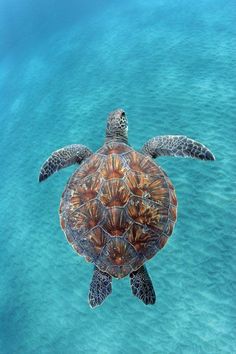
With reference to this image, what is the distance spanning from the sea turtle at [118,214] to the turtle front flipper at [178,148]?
581 mm

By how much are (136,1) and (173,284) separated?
35.4 ft

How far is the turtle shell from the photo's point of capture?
8.52 feet

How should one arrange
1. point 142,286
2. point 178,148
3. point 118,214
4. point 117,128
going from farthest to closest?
point 117,128
point 178,148
point 142,286
point 118,214

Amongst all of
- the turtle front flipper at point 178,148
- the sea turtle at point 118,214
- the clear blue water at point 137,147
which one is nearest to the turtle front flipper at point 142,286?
the sea turtle at point 118,214

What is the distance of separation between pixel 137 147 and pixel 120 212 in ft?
10.1

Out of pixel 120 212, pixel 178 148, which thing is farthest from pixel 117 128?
pixel 120 212

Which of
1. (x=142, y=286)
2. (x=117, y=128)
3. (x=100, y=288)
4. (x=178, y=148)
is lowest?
(x=100, y=288)

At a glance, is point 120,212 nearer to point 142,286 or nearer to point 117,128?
point 142,286

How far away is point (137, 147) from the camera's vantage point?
5523mm

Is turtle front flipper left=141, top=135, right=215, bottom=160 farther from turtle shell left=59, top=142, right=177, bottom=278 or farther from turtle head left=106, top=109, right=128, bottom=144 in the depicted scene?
turtle shell left=59, top=142, right=177, bottom=278

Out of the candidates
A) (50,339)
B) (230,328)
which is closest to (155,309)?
(230,328)

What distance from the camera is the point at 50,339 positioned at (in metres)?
4.62

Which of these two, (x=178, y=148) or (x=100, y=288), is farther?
(x=178, y=148)

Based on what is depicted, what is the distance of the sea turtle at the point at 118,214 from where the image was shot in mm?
2604
